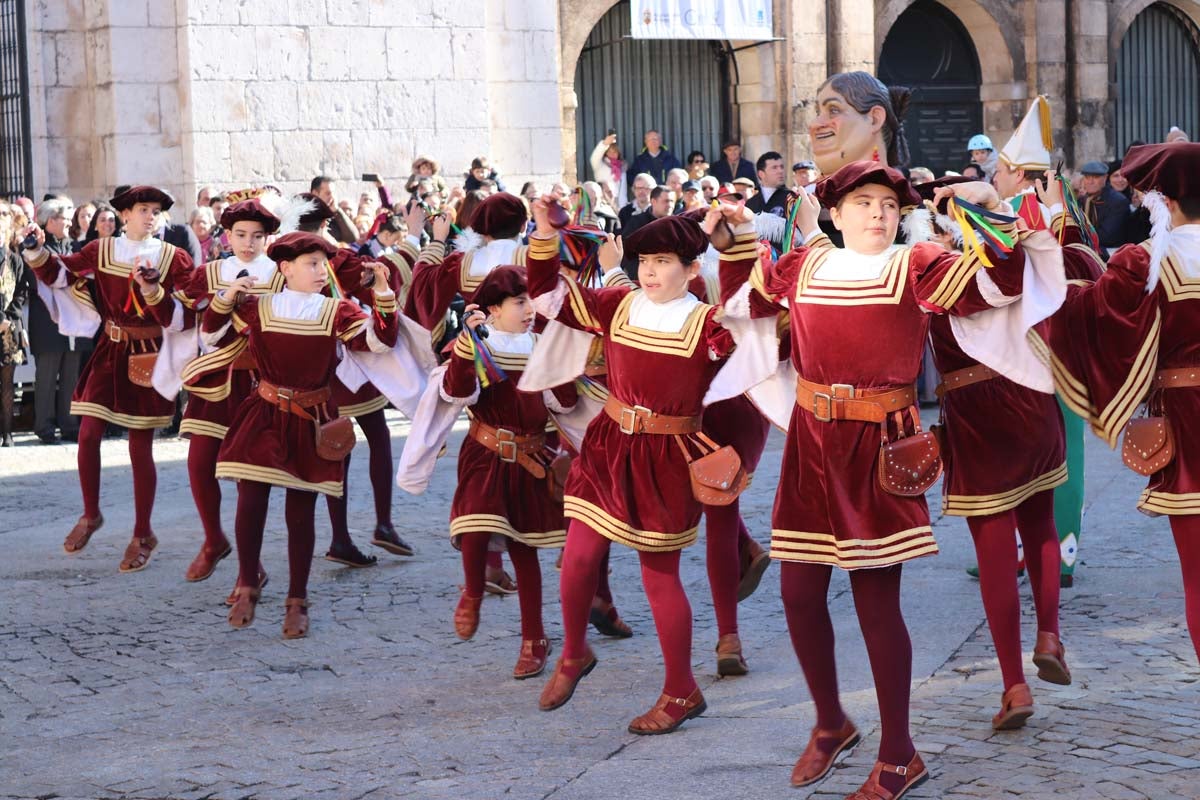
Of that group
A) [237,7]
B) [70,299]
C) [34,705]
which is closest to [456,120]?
[237,7]

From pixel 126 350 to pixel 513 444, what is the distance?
9.36 ft

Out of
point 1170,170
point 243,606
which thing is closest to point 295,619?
point 243,606

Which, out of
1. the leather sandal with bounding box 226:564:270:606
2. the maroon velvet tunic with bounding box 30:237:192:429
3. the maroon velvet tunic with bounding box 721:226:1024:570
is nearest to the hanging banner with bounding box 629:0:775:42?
the maroon velvet tunic with bounding box 30:237:192:429

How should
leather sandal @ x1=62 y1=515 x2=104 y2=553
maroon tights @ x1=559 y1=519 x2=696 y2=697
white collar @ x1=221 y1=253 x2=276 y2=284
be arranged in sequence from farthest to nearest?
leather sandal @ x1=62 y1=515 x2=104 y2=553 → white collar @ x1=221 y1=253 x2=276 y2=284 → maroon tights @ x1=559 y1=519 x2=696 y2=697

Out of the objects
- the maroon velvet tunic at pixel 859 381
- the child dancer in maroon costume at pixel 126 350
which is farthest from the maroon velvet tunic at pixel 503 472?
the child dancer in maroon costume at pixel 126 350

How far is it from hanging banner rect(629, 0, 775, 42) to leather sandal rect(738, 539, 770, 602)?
37.7ft

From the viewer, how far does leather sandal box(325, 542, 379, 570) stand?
26.6 feet

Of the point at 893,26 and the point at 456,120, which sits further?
the point at 893,26

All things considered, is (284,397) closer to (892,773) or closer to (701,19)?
(892,773)

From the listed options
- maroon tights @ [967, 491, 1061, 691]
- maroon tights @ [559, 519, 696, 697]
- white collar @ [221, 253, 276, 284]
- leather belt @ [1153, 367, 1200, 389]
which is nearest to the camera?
leather belt @ [1153, 367, 1200, 389]

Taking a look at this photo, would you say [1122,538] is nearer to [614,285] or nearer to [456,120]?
[614,285]

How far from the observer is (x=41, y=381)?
1276cm

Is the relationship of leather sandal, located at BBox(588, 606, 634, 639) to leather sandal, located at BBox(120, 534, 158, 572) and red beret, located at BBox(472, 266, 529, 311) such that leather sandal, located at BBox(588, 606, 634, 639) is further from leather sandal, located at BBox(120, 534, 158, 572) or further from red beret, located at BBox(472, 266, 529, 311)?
leather sandal, located at BBox(120, 534, 158, 572)

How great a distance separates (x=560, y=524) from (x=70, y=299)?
3.55 meters
